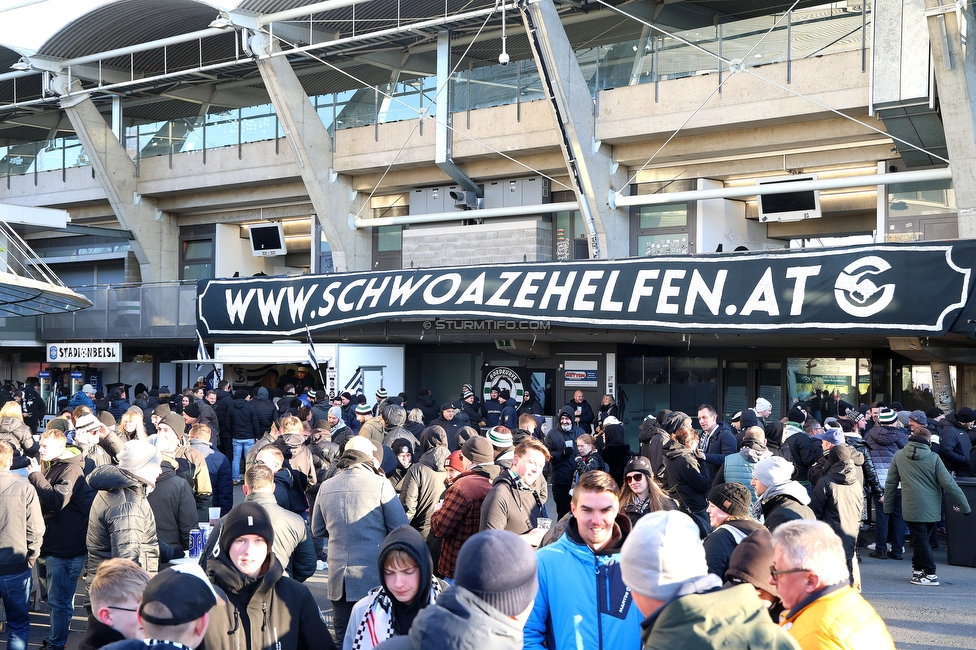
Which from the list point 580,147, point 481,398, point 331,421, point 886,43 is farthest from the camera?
point 481,398

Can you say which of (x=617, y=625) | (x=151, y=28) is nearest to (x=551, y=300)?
(x=617, y=625)

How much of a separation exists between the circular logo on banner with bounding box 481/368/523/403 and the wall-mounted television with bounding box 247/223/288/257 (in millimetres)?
8674

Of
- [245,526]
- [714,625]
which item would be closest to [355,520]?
[245,526]

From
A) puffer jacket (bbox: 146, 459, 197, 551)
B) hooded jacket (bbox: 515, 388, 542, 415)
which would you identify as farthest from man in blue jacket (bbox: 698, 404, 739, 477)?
hooded jacket (bbox: 515, 388, 542, 415)

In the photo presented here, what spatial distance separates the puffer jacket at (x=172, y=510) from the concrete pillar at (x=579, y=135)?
1351 centimetres

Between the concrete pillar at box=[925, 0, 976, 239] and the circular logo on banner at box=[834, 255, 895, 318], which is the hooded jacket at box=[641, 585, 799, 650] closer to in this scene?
the circular logo on banner at box=[834, 255, 895, 318]

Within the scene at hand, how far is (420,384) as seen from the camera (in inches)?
908

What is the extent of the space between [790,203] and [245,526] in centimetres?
1642

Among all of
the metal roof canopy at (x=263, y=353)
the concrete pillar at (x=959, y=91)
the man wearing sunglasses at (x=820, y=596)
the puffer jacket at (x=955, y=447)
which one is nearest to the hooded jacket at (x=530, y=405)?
the metal roof canopy at (x=263, y=353)

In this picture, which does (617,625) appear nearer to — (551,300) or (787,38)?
(551,300)

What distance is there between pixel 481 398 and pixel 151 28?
13.2 m

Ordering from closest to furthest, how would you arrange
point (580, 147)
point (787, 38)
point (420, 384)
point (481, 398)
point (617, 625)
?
point (617, 625) → point (787, 38) → point (580, 147) → point (481, 398) → point (420, 384)

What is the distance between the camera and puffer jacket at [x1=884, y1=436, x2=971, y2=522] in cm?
965

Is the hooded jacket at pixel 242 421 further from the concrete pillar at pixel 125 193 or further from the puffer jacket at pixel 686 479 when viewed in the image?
the concrete pillar at pixel 125 193
